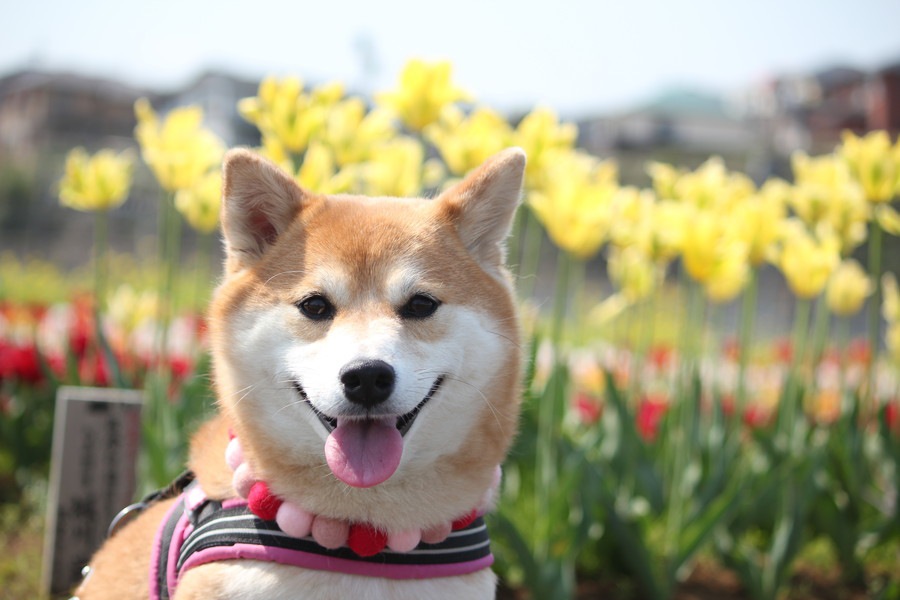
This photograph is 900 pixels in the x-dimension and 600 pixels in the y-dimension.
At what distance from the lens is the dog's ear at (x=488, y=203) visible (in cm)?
206

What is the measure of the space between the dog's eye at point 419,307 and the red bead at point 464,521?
50cm

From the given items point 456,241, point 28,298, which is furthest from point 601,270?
point 456,241

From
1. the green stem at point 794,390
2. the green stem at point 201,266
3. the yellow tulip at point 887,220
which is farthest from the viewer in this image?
the green stem at point 201,266

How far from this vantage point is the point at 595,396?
5.45 meters

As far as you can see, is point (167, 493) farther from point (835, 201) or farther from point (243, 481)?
point (835, 201)

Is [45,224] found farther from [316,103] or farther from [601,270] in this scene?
[316,103]

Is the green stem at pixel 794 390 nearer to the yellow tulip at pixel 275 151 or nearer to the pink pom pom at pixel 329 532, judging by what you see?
the yellow tulip at pixel 275 151

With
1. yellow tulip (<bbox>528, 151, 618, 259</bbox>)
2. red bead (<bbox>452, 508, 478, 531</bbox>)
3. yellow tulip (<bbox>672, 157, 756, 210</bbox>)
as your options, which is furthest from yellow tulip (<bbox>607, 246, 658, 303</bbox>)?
red bead (<bbox>452, 508, 478, 531</bbox>)

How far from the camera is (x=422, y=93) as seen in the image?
136 inches

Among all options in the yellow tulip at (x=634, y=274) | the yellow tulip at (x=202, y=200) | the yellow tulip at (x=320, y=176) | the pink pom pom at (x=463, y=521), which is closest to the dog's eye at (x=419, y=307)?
the pink pom pom at (x=463, y=521)

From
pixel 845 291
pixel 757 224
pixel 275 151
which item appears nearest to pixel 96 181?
pixel 275 151

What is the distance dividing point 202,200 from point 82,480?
1347 mm

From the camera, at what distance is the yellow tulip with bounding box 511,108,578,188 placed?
135 inches

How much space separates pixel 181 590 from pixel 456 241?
3.42ft
